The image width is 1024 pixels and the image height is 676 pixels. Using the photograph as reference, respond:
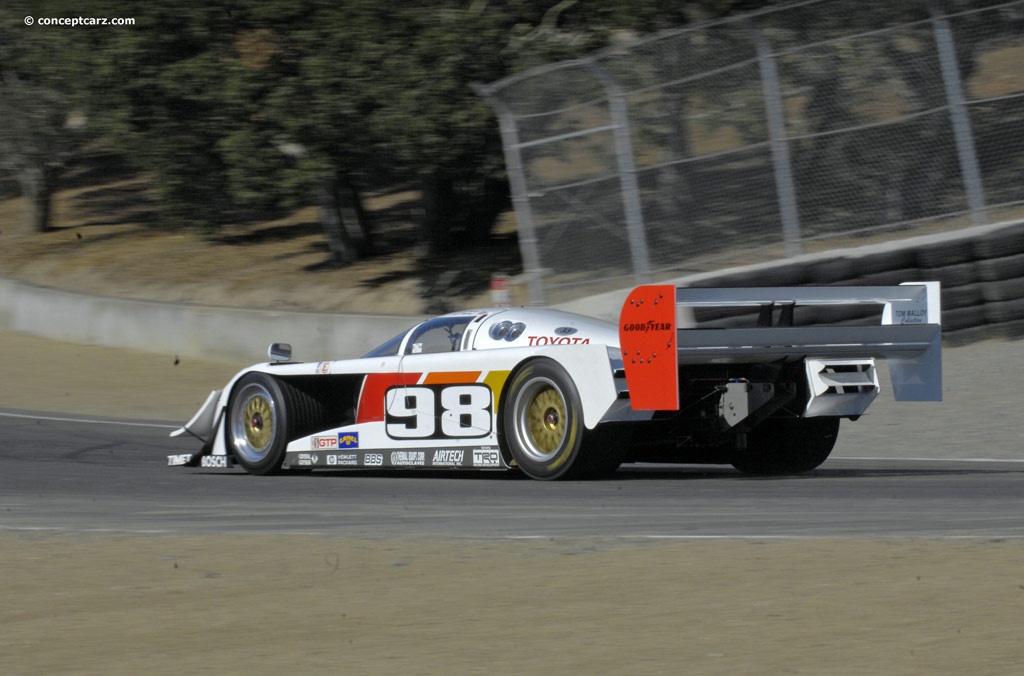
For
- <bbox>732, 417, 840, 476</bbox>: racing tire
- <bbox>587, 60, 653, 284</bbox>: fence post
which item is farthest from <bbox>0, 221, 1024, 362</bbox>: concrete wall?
<bbox>732, 417, 840, 476</bbox>: racing tire

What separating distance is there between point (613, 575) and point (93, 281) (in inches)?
777

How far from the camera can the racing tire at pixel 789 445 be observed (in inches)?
373

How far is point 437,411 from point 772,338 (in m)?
2.24

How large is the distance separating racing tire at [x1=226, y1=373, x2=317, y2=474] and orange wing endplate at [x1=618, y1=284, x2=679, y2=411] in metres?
3.03

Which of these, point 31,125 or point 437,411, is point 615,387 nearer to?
point 437,411

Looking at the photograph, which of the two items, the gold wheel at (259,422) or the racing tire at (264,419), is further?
the gold wheel at (259,422)

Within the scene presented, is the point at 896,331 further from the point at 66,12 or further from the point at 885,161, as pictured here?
the point at 66,12

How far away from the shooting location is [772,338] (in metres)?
8.27

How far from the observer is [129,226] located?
27656 millimetres

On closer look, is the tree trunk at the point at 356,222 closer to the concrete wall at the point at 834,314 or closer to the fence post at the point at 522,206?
the concrete wall at the point at 834,314

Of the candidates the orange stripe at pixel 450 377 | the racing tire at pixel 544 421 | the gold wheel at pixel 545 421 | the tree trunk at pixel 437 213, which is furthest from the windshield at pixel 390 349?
the tree trunk at pixel 437 213

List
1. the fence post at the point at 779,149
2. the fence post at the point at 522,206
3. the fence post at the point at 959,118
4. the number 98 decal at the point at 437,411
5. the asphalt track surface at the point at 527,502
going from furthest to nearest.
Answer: the fence post at the point at 522,206 → the fence post at the point at 779,149 → the fence post at the point at 959,118 → the number 98 decal at the point at 437,411 → the asphalt track surface at the point at 527,502

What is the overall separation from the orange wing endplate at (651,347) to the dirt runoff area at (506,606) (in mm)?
1735
